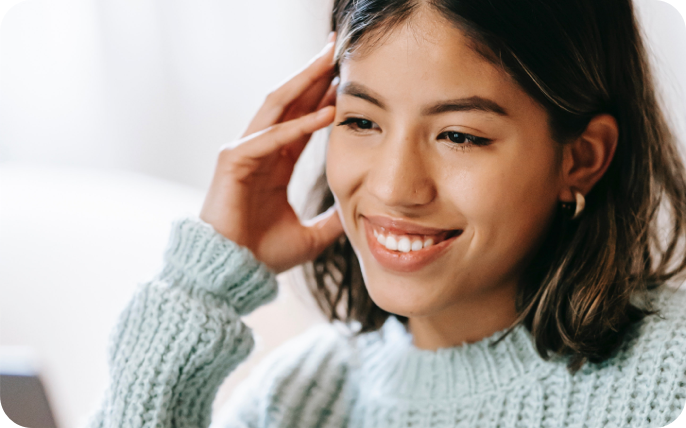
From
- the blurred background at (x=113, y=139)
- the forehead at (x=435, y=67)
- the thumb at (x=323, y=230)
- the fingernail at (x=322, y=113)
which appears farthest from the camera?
the blurred background at (x=113, y=139)

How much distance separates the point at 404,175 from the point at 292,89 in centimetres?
36

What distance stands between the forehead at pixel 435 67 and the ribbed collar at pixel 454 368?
0.43m

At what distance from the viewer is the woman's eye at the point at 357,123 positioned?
1006mm

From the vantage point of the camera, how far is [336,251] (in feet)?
4.58

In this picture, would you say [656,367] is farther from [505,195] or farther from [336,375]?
[336,375]

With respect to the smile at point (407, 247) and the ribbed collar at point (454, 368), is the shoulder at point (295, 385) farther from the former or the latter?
the smile at point (407, 247)

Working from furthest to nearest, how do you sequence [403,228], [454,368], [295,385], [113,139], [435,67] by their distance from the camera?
[113,139], [295,385], [454,368], [403,228], [435,67]

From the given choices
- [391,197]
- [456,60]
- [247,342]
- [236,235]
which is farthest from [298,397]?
[456,60]

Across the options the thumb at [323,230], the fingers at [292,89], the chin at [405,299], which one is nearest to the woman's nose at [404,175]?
the chin at [405,299]

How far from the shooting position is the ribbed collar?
101 centimetres

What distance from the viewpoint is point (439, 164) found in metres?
0.91

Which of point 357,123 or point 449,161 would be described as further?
point 357,123

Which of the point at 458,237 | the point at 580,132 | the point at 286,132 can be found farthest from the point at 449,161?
the point at 286,132

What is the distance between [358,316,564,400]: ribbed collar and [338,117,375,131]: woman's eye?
1.35 ft
